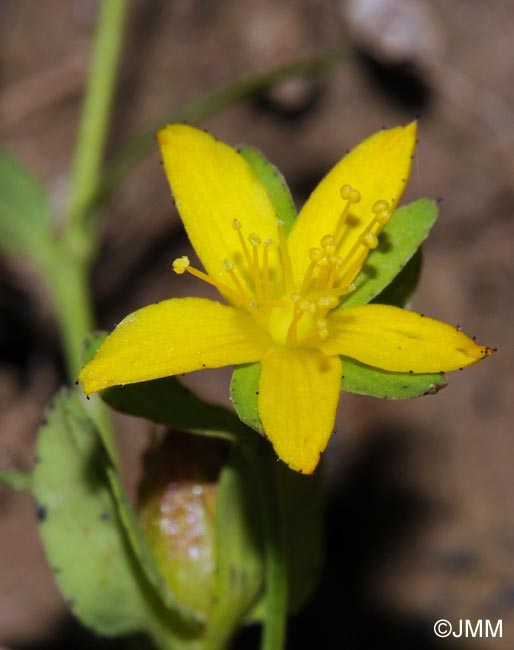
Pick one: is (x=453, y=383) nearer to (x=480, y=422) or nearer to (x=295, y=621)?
(x=480, y=422)

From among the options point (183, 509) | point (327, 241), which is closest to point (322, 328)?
point (327, 241)

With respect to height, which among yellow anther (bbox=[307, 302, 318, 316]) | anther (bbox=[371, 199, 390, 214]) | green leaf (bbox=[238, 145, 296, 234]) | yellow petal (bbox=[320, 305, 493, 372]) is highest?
green leaf (bbox=[238, 145, 296, 234])

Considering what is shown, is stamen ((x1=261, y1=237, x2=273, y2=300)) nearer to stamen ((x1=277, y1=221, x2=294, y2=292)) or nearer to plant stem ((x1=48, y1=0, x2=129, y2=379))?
stamen ((x1=277, y1=221, x2=294, y2=292))

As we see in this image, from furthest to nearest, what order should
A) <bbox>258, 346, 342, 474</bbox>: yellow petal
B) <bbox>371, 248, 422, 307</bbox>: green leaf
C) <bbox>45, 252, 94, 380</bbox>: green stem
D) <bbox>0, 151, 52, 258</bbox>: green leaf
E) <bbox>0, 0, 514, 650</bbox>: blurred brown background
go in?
<bbox>0, 151, 52, 258</bbox>: green leaf < <bbox>45, 252, 94, 380</bbox>: green stem < <bbox>0, 0, 514, 650</bbox>: blurred brown background < <bbox>371, 248, 422, 307</bbox>: green leaf < <bbox>258, 346, 342, 474</bbox>: yellow petal

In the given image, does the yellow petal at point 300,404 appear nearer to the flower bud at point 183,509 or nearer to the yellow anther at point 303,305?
the yellow anther at point 303,305

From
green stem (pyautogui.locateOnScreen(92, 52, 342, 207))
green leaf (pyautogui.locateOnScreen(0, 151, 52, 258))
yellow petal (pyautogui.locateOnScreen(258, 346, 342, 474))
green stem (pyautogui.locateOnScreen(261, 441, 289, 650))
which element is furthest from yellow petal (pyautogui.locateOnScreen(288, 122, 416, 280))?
green leaf (pyautogui.locateOnScreen(0, 151, 52, 258))

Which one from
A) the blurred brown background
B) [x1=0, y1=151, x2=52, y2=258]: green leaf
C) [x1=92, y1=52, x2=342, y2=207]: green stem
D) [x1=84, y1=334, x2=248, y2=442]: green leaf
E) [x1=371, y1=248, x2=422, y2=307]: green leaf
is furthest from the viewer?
[x1=0, y1=151, x2=52, y2=258]: green leaf

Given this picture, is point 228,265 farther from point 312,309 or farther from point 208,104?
point 208,104
